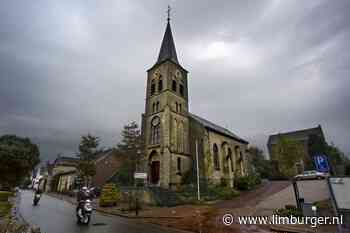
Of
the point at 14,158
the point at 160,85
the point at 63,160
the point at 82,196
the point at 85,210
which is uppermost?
the point at 160,85

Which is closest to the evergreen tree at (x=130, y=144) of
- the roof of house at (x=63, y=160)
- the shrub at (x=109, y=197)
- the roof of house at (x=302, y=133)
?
the shrub at (x=109, y=197)

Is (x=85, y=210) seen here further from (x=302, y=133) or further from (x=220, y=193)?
(x=302, y=133)

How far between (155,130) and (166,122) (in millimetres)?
2661

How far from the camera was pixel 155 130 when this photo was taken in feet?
88.9

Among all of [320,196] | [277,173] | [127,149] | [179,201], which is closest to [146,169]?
[127,149]

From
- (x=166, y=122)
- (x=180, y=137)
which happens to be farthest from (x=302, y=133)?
(x=166, y=122)

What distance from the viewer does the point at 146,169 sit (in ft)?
84.4

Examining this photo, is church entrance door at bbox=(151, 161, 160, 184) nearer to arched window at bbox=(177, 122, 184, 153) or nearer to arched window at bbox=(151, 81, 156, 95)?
arched window at bbox=(177, 122, 184, 153)

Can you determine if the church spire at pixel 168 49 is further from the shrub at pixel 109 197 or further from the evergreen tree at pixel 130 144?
the shrub at pixel 109 197

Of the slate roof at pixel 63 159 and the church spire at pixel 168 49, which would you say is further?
the slate roof at pixel 63 159

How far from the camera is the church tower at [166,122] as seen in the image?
24.0 meters

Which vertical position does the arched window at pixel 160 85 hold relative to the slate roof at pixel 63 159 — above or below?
above

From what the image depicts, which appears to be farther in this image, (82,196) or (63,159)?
(63,159)

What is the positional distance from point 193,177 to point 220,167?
A: 527 centimetres
